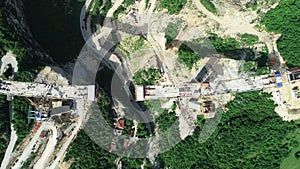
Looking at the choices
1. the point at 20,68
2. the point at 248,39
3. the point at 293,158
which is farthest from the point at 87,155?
the point at 293,158

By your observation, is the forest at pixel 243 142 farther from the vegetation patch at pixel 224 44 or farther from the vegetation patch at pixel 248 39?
the vegetation patch at pixel 248 39

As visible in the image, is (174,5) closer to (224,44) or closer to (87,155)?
(224,44)

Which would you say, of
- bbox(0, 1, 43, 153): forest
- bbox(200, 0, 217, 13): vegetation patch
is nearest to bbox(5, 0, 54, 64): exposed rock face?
bbox(0, 1, 43, 153): forest

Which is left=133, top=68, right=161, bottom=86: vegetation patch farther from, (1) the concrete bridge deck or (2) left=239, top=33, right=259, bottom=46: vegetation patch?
(2) left=239, top=33, right=259, bottom=46: vegetation patch

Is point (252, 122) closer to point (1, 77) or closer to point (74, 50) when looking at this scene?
point (74, 50)

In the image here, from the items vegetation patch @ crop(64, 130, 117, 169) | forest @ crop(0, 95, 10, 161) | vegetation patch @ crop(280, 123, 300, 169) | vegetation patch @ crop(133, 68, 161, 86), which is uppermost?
vegetation patch @ crop(133, 68, 161, 86)

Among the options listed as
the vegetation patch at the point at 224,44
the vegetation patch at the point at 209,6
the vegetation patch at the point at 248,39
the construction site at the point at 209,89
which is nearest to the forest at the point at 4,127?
the construction site at the point at 209,89

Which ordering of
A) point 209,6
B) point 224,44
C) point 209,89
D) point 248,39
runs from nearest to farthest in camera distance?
point 209,89 < point 248,39 < point 209,6 < point 224,44
